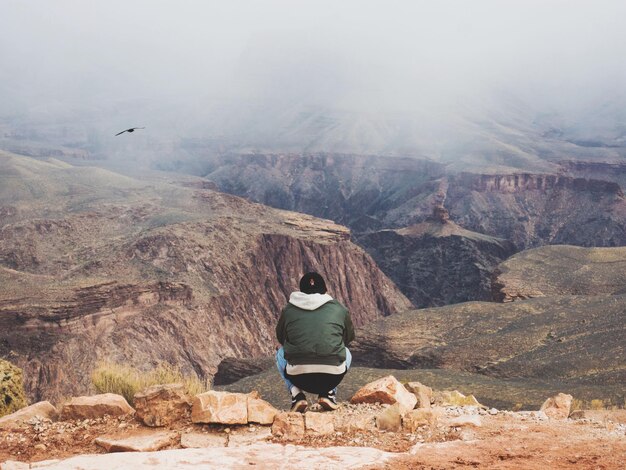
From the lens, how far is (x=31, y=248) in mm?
64188

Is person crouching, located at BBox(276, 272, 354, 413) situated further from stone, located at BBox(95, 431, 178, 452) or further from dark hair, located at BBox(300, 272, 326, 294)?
stone, located at BBox(95, 431, 178, 452)

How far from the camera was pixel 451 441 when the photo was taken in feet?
27.1

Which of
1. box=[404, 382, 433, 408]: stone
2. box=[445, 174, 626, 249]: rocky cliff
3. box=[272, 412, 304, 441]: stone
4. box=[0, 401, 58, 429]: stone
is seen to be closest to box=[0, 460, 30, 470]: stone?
box=[0, 401, 58, 429]: stone

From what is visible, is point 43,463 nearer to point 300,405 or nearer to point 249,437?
point 249,437

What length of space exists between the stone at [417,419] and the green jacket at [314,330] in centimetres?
128

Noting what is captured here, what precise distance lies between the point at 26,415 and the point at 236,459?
450 cm

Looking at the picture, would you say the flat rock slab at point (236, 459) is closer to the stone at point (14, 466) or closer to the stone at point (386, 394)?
the stone at point (14, 466)

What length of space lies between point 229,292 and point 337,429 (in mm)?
62449

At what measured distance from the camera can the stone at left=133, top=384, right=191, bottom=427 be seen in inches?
367

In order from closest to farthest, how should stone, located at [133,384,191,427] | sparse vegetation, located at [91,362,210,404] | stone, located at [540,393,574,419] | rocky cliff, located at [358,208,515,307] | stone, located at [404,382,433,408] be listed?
1. stone, located at [133,384,191,427]
2. stone, located at [404,382,433,408]
3. stone, located at [540,393,574,419]
4. sparse vegetation, located at [91,362,210,404]
5. rocky cliff, located at [358,208,515,307]

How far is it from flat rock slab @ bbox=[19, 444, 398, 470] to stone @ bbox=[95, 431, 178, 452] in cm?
54

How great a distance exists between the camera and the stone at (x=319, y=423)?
877cm

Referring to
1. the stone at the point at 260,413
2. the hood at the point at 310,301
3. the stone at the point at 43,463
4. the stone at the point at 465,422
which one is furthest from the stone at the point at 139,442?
the stone at the point at 465,422

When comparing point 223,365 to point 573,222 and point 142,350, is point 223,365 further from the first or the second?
point 573,222
